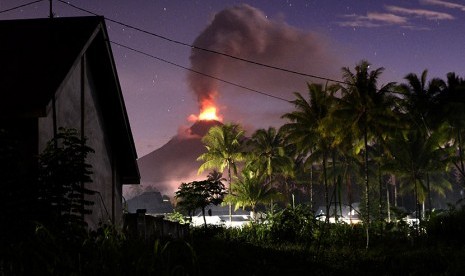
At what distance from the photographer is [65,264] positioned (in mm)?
5559

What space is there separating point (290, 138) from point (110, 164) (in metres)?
32.6

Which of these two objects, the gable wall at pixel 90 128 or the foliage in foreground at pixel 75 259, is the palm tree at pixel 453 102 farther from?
the foliage in foreground at pixel 75 259

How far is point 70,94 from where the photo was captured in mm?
11188

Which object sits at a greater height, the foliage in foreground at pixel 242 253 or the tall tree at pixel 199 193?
the tall tree at pixel 199 193

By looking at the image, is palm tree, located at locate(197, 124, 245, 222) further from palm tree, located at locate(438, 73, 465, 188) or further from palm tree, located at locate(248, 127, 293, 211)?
palm tree, located at locate(438, 73, 465, 188)

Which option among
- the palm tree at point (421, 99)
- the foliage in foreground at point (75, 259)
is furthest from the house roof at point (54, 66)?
the palm tree at point (421, 99)

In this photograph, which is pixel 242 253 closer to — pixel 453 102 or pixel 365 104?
pixel 365 104

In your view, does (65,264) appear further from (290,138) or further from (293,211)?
(290,138)

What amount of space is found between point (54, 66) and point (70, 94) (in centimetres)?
119

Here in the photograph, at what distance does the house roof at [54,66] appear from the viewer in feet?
30.1

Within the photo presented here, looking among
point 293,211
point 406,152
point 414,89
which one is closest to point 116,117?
point 293,211

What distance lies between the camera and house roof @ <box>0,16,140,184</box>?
919 cm

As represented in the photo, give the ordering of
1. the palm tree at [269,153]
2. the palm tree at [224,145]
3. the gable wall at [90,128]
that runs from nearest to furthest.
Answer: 1. the gable wall at [90,128]
2. the palm tree at [224,145]
3. the palm tree at [269,153]

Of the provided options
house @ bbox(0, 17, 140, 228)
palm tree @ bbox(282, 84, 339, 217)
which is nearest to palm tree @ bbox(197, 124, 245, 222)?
palm tree @ bbox(282, 84, 339, 217)
